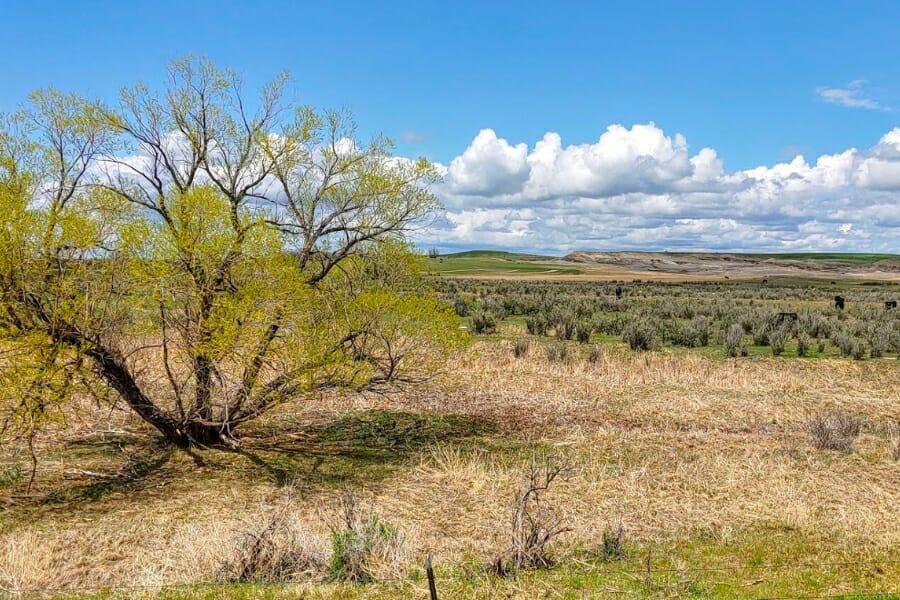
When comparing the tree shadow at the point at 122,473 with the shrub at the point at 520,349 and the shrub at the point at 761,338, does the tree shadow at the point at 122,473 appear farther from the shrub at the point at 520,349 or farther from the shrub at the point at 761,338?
the shrub at the point at 761,338

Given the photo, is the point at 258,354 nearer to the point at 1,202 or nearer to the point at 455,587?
the point at 1,202

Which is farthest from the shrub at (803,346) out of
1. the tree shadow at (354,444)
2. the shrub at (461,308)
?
the shrub at (461,308)

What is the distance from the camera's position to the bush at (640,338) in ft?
82.1

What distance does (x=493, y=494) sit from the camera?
1005 cm

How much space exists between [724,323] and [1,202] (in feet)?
97.2

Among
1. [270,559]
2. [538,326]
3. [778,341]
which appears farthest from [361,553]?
[538,326]

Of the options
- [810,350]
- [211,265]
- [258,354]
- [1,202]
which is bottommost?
[810,350]

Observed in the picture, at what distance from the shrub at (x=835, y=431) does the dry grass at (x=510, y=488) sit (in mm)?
299

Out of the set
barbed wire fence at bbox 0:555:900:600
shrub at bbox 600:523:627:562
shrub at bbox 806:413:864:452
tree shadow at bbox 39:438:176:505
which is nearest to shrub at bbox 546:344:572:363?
shrub at bbox 806:413:864:452

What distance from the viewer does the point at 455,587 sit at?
6465 mm

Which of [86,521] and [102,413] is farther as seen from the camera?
[102,413]

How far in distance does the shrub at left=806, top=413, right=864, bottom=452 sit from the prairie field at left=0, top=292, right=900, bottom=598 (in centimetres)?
13

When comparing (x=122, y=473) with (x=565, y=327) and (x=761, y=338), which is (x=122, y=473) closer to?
(x=565, y=327)

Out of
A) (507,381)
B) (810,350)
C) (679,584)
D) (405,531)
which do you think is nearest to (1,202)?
(405,531)
